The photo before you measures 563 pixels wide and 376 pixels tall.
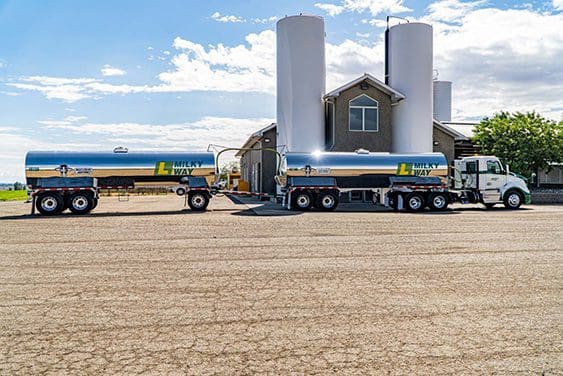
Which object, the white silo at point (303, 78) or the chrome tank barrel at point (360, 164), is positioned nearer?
the chrome tank barrel at point (360, 164)

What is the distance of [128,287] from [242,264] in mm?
2588

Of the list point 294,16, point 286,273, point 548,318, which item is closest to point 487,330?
point 548,318

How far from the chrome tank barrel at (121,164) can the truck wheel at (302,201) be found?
4168 mm

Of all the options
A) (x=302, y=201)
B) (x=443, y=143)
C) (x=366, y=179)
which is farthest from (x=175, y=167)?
(x=443, y=143)

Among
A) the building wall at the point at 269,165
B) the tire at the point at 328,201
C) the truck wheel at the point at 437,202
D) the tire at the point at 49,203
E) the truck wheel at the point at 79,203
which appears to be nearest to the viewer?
the tire at the point at 49,203

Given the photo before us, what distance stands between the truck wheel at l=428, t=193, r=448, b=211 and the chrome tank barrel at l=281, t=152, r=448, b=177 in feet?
4.86

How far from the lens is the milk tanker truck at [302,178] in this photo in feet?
80.5

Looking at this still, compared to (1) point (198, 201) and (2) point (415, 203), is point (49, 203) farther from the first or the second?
(2) point (415, 203)

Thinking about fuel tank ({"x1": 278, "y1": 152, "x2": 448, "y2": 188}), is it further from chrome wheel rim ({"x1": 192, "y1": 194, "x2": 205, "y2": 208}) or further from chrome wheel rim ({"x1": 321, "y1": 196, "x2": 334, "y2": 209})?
chrome wheel rim ({"x1": 192, "y1": 194, "x2": 205, "y2": 208})

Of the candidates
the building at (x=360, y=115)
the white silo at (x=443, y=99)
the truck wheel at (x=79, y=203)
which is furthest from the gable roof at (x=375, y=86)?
the white silo at (x=443, y=99)

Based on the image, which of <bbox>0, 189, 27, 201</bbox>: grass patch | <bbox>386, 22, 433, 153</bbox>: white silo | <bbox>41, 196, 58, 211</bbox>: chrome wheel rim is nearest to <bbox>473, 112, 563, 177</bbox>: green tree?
<bbox>386, 22, 433, 153</bbox>: white silo

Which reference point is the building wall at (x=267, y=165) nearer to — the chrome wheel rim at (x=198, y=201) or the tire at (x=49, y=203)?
the chrome wheel rim at (x=198, y=201)

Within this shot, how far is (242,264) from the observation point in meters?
10.6

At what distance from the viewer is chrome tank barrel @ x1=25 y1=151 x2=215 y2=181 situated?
2455cm
